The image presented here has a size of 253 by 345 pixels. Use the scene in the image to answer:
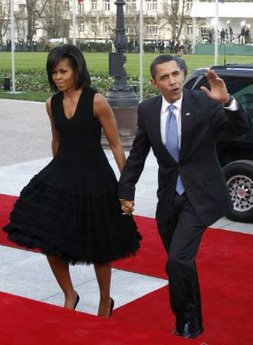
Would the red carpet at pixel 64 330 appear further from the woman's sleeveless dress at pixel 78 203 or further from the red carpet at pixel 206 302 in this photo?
the woman's sleeveless dress at pixel 78 203

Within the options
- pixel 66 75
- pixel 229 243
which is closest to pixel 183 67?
pixel 66 75

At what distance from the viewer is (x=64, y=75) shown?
5012 millimetres

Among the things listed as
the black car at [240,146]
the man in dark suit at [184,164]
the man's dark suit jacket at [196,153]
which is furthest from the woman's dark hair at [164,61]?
the black car at [240,146]

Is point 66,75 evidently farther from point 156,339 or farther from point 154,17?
point 154,17

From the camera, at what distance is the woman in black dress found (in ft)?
16.5

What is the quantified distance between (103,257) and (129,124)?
9.12 m

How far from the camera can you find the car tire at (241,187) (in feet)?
27.0

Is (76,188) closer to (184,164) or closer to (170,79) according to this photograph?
(184,164)

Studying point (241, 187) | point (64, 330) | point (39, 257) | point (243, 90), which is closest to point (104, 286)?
point (64, 330)

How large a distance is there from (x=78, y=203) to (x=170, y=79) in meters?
1.11

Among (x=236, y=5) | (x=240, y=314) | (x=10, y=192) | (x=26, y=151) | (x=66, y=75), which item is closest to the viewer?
(x=66, y=75)

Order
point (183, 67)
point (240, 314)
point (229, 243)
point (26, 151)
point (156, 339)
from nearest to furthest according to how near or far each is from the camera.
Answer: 1. point (156, 339)
2. point (183, 67)
3. point (240, 314)
4. point (229, 243)
5. point (26, 151)

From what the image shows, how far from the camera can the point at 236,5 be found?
277 feet

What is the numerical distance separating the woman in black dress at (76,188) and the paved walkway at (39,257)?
2.52ft
